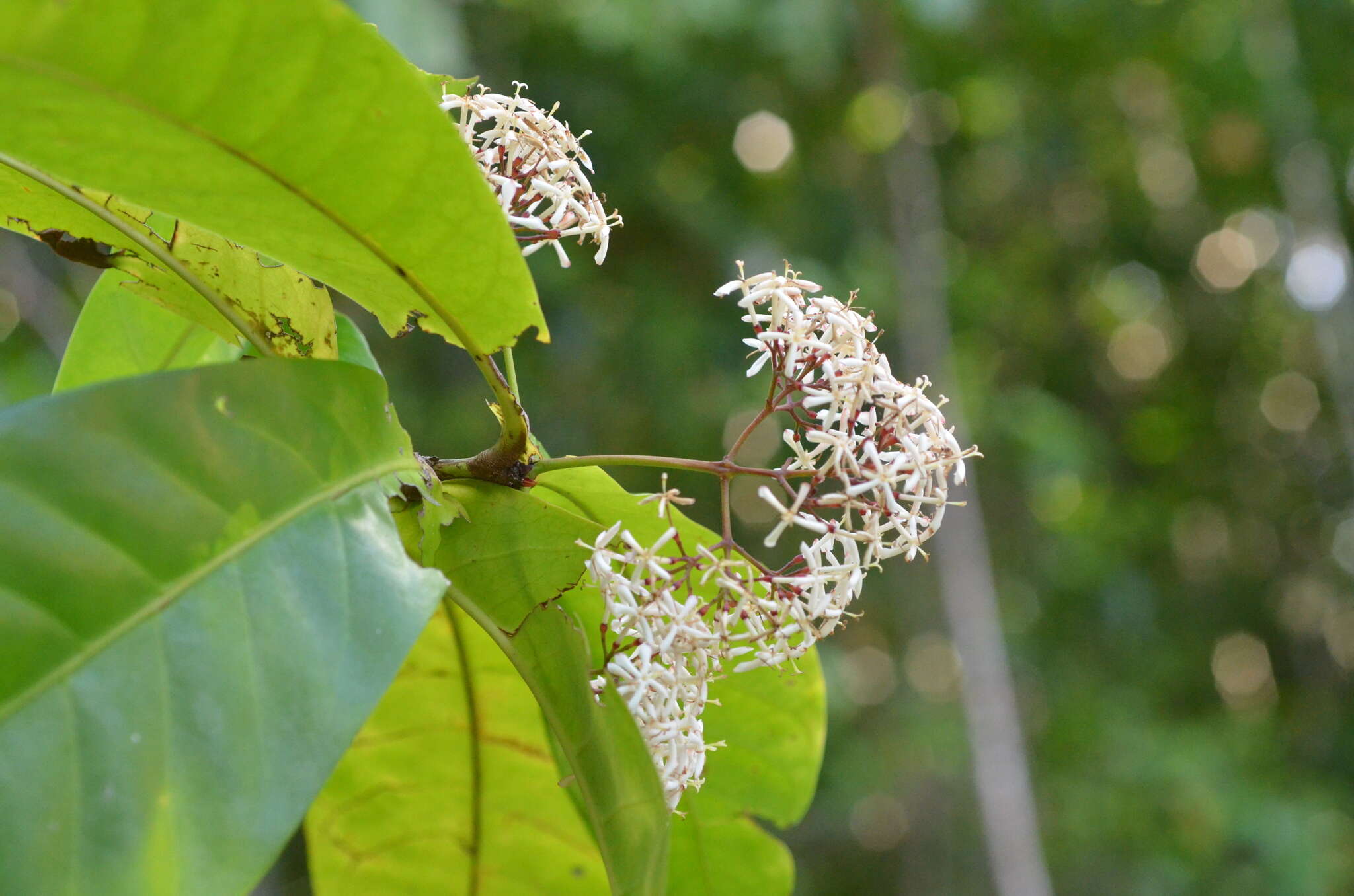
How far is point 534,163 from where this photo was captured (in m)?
0.67

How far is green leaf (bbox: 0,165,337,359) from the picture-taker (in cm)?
59

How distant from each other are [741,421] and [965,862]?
2.46 m

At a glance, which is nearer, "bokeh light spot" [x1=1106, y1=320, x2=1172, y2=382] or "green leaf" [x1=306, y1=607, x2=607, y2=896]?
"green leaf" [x1=306, y1=607, x2=607, y2=896]

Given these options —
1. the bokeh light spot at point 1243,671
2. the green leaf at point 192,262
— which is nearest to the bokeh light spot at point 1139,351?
the bokeh light spot at point 1243,671

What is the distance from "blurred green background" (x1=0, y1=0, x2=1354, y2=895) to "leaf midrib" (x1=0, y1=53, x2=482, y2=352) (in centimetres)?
202

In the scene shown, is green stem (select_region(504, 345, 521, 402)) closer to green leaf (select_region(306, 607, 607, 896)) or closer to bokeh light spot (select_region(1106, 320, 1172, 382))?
green leaf (select_region(306, 607, 607, 896))

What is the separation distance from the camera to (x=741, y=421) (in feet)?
12.1

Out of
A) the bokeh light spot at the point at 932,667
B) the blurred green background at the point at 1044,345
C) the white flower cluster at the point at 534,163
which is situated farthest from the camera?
the bokeh light spot at the point at 932,667

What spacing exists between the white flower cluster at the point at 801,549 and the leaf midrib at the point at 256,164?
143 millimetres

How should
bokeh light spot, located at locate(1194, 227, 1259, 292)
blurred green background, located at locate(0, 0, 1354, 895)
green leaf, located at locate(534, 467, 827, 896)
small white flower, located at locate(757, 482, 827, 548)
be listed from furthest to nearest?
bokeh light spot, located at locate(1194, 227, 1259, 292) < blurred green background, located at locate(0, 0, 1354, 895) < green leaf, located at locate(534, 467, 827, 896) < small white flower, located at locate(757, 482, 827, 548)

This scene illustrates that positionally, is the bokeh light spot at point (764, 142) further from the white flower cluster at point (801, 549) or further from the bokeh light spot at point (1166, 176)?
the white flower cluster at point (801, 549)

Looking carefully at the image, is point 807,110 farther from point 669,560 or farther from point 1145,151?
point 669,560

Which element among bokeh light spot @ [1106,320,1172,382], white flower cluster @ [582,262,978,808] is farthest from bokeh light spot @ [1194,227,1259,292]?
white flower cluster @ [582,262,978,808]

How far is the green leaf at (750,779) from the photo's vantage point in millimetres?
781
